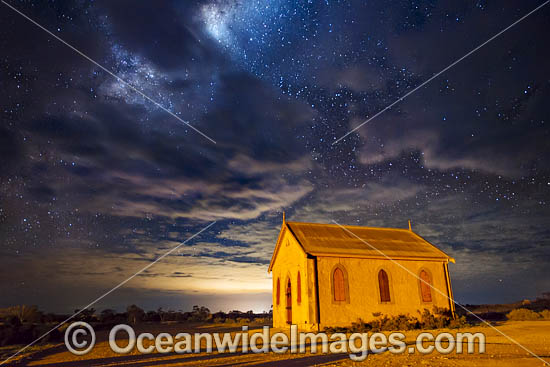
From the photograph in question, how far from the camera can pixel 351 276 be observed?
20.0m

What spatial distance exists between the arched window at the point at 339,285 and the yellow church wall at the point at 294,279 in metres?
1.46

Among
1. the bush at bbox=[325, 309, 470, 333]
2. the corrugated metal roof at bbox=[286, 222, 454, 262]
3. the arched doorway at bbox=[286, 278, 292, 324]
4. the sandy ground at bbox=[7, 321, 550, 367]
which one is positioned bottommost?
the sandy ground at bbox=[7, 321, 550, 367]

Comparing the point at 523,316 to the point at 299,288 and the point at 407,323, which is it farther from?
the point at 299,288

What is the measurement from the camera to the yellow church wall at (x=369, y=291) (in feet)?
63.0

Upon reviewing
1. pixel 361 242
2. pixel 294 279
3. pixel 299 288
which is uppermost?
pixel 361 242

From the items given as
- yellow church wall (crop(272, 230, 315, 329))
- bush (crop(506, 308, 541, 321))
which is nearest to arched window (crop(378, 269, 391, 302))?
yellow church wall (crop(272, 230, 315, 329))

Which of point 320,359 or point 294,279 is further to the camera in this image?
point 294,279

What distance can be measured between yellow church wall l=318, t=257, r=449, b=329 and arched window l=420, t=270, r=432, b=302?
0.78ft

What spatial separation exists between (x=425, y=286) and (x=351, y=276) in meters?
5.57

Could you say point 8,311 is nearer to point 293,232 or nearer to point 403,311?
point 293,232

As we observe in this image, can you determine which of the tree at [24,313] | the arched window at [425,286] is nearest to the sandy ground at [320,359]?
the arched window at [425,286]

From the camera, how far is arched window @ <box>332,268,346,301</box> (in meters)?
19.5

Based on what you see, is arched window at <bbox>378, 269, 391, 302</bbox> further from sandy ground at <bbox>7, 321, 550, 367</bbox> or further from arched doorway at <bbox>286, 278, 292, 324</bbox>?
sandy ground at <bbox>7, 321, 550, 367</bbox>

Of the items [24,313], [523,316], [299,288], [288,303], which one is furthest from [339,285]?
[24,313]
